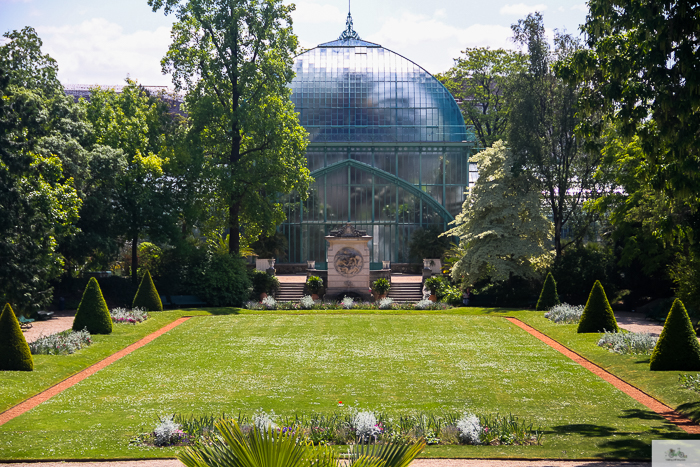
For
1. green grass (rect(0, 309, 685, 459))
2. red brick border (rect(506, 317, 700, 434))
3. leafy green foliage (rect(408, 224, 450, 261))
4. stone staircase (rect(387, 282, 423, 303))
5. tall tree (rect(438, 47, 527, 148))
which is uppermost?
tall tree (rect(438, 47, 527, 148))

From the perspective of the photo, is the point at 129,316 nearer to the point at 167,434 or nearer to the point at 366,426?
the point at 167,434

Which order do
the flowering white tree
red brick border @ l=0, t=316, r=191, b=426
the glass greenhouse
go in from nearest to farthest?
1. red brick border @ l=0, t=316, r=191, b=426
2. the flowering white tree
3. the glass greenhouse

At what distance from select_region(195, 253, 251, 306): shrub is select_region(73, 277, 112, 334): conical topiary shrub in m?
9.41

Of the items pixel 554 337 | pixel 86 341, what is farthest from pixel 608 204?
pixel 86 341

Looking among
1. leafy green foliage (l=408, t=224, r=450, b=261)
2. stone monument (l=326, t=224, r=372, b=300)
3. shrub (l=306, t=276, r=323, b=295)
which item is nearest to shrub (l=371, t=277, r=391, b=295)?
stone monument (l=326, t=224, r=372, b=300)

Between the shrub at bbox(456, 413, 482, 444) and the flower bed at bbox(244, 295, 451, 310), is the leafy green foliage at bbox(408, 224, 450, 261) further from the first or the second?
the shrub at bbox(456, 413, 482, 444)

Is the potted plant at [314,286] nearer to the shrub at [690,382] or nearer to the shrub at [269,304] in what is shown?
the shrub at [269,304]

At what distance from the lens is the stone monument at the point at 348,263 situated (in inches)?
1305

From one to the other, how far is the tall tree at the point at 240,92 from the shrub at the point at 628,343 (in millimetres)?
18710

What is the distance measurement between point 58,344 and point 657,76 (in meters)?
16.6

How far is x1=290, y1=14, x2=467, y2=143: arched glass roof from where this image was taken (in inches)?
1758

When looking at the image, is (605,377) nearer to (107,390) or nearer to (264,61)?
(107,390)

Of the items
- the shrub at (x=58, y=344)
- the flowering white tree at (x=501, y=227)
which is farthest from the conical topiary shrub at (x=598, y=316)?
the shrub at (x=58, y=344)

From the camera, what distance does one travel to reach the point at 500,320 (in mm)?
26031
